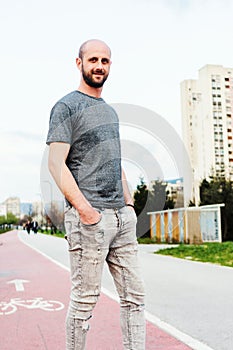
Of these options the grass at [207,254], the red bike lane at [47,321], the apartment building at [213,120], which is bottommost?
the red bike lane at [47,321]

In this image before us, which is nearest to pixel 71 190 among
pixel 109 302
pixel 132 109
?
pixel 132 109

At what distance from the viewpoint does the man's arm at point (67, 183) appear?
2.87 meters

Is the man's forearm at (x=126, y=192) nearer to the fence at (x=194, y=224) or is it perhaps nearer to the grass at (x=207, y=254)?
the grass at (x=207, y=254)

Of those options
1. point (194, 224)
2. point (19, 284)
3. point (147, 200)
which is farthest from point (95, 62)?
point (147, 200)

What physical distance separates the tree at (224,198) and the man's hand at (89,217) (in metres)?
29.1

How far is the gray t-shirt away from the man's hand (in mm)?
113

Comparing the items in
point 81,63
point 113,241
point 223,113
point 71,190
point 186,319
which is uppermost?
point 223,113

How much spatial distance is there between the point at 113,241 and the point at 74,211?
0.32 m

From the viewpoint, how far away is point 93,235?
293 cm

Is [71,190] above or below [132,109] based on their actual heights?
below

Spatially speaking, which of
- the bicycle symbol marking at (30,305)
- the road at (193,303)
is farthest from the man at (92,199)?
the bicycle symbol marking at (30,305)

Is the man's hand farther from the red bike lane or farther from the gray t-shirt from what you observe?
the red bike lane

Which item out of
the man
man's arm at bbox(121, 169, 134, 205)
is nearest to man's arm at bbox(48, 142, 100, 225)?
the man

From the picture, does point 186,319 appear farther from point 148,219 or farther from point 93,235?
point 148,219
